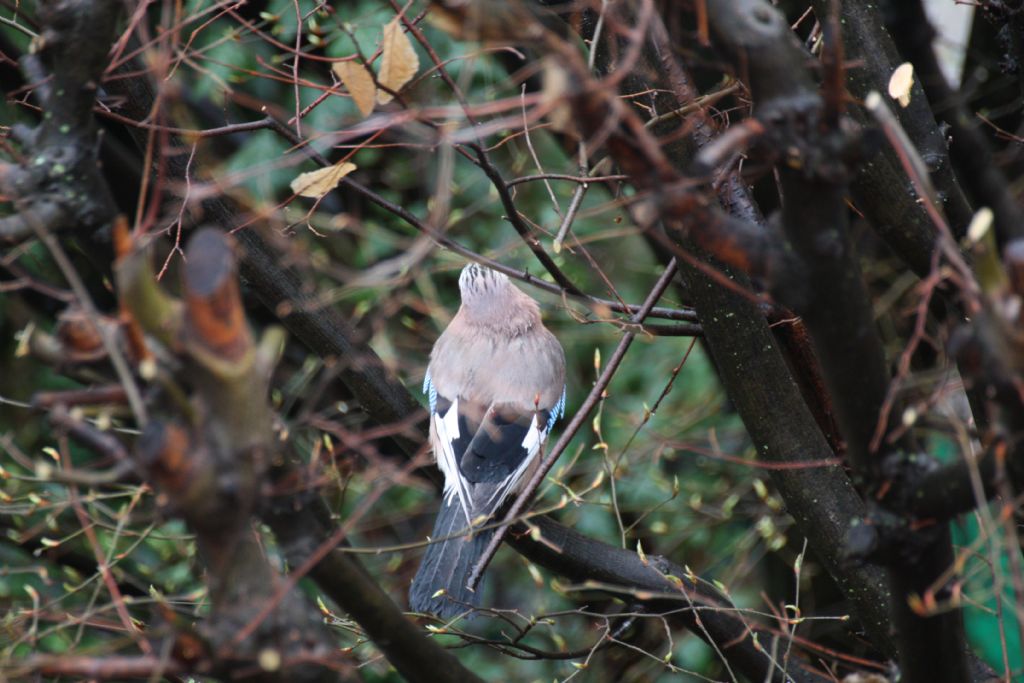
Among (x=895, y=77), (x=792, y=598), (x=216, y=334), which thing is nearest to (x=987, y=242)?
(x=895, y=77)

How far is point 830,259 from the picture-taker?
1463 millimetres

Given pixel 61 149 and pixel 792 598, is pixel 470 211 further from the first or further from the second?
pixel 61 149

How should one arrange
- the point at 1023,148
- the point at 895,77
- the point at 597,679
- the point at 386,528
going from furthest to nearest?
the point at 386,528 → the point at 597,679 → the point at 1023,148 → the point at 895,77

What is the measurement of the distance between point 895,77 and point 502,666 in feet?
9.31

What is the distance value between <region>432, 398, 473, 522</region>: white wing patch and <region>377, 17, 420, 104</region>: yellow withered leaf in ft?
5.08

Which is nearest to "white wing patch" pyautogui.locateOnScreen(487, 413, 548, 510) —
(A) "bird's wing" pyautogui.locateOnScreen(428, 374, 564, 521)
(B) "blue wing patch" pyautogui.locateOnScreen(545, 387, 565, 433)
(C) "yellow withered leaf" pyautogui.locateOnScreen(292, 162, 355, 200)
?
(A) "bird's wing" pyautogui.locateOnScreen(428, 374, 564, 521)

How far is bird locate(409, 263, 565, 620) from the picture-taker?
3.28 meters

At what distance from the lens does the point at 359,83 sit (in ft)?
6.18

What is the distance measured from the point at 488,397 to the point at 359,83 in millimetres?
1789

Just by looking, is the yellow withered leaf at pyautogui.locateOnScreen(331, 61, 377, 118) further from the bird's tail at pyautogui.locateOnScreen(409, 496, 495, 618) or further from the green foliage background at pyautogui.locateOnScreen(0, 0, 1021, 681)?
the green foliage background at pyautogui.locateOnScreen(0, 0, 1021, 681)

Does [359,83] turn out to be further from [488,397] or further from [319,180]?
[488,397]

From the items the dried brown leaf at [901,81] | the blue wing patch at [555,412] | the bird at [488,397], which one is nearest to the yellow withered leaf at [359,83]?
the dried brown leaf at [901,81]

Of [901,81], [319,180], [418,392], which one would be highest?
[901,81]

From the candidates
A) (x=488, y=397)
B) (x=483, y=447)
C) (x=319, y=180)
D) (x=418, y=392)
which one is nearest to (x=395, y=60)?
(x=319, y=180)
